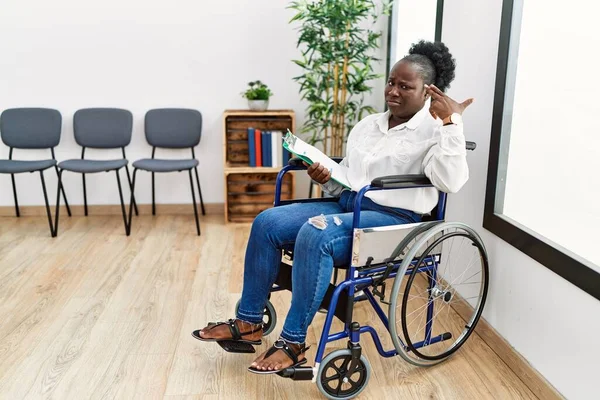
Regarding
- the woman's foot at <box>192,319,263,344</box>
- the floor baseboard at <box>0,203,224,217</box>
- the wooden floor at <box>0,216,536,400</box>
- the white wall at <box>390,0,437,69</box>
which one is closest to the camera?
the wooden floor at <box>0,216,536,400</box>

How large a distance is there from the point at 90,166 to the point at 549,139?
8.89ft

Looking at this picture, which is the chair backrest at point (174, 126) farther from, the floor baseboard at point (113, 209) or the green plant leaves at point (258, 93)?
the floor baseboard at point (113, 209)

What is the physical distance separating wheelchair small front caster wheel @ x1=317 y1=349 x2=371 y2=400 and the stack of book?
2.10 m

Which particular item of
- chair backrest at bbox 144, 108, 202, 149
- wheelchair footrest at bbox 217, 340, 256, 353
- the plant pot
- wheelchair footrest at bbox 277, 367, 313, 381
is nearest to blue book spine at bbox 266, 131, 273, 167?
the plant pot

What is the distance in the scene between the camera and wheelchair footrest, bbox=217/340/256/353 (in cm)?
202

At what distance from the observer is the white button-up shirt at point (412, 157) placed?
1798 millimetres

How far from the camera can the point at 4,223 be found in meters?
3.87

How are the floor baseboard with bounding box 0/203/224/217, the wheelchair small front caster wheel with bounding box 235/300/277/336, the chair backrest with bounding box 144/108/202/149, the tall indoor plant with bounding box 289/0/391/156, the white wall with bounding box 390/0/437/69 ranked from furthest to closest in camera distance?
1. the floor baseboard with bounding box 0/203/224/217
2. the chair backrest with bounding box 144/108/202/149
3. the tall indoor plant with bounding box 289/0/391/156
4. the white wall with bounding box 390/0/437/69
5. the wheelchair small front caster wheel with bounding box 235/300/277/336

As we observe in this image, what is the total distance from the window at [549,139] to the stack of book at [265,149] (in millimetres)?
1852

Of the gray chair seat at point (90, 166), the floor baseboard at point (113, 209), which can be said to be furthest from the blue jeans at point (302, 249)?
the floor baseboard at point (113, 209)

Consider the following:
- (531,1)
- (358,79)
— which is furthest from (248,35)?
(531,1)

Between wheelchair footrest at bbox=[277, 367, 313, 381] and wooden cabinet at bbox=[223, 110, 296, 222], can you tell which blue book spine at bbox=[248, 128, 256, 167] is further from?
wheelchair footrest at bbox=[277, 367, 313, 381]

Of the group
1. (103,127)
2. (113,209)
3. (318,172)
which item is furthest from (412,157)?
(113,209)

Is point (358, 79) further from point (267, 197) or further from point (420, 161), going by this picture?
point (420, 161)
